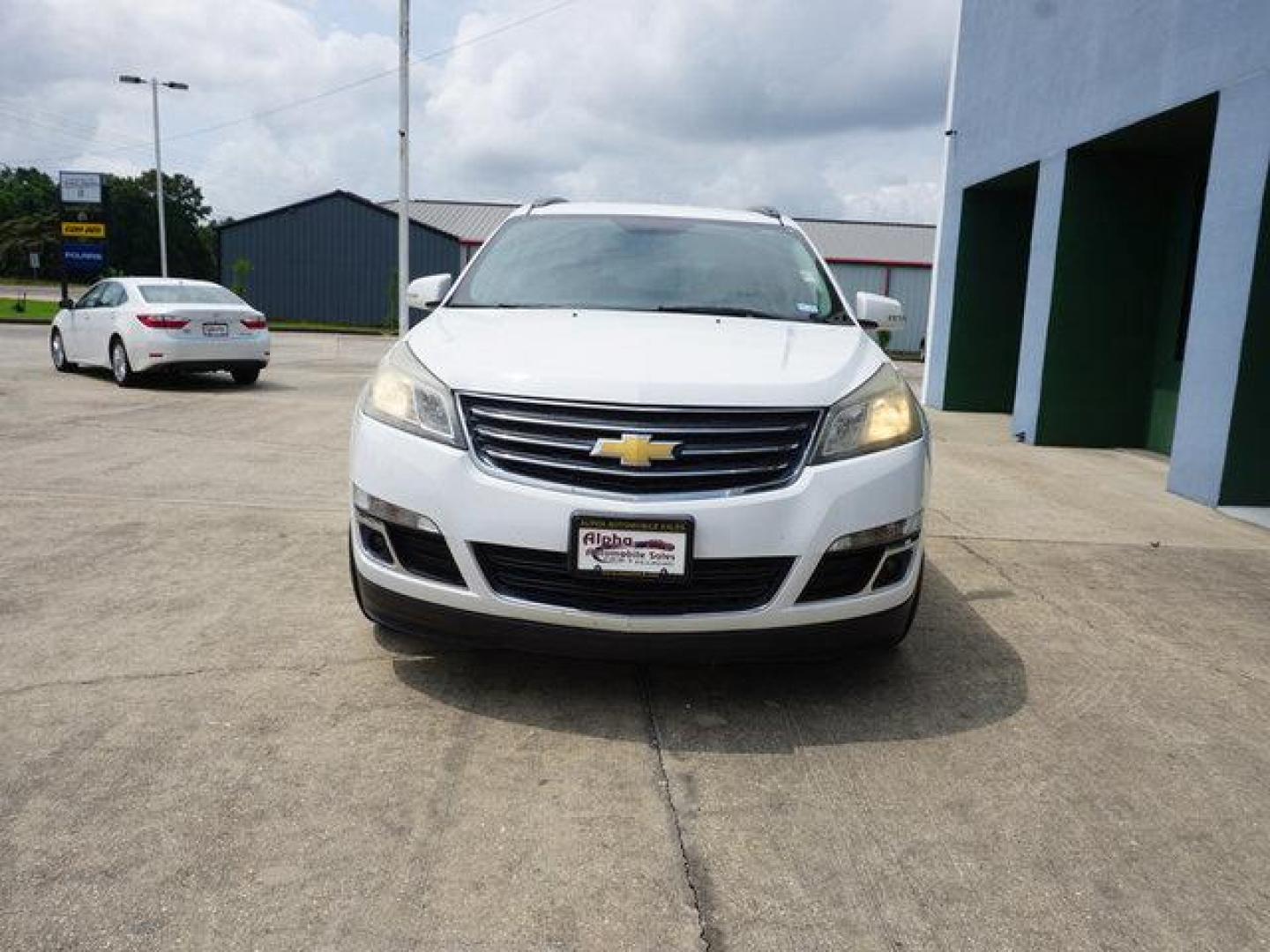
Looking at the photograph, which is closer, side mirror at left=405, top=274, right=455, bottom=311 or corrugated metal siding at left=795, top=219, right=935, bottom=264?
side mirror at left=405, top=274, right=455, bottom=311

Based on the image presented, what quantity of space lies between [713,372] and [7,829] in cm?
221

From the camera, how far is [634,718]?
309 cm

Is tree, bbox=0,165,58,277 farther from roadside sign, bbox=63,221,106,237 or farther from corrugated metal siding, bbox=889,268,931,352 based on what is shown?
corrugated metal siding, bbox=889,268,931,352

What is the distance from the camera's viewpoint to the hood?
2.95 meters

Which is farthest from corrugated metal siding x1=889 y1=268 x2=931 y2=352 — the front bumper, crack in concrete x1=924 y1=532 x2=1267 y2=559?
the front bumper

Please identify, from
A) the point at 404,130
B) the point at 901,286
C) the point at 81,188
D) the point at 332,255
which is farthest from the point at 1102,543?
the point at 901,286

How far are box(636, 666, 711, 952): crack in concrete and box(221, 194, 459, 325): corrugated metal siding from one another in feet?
126

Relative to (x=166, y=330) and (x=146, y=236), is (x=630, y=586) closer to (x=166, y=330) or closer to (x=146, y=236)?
(x=166, y=330)

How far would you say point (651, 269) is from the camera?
4230 mm

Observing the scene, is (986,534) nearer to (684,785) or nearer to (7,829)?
(684,785)

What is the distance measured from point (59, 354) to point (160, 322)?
3.28 m

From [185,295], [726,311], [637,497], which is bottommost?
[637,497]

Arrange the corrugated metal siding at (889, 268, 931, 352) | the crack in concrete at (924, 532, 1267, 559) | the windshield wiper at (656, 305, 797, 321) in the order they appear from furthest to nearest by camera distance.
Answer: the corrugated metal siding at (889, 268, 931, 352), the crack in concrete at (924, 532, 1267, 559), the windshield wiper at (656, 305, 797, 321)

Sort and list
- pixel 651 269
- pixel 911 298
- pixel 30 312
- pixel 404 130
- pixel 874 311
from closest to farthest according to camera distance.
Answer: pixel 651 269
pixel 874 311
pixel 404 130
pixel 30 312
pixel 911 298
